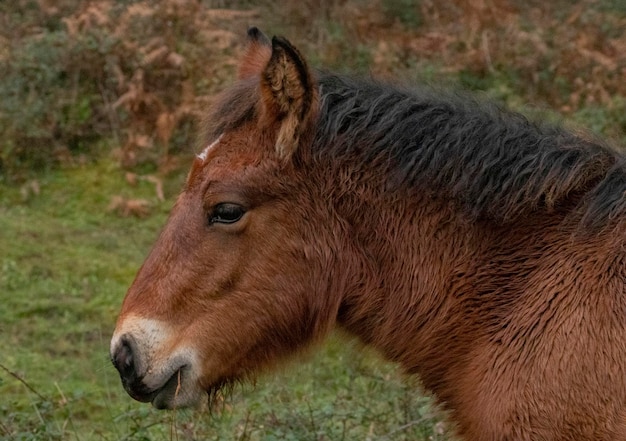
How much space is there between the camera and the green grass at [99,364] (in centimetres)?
529

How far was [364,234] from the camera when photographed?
3.75m

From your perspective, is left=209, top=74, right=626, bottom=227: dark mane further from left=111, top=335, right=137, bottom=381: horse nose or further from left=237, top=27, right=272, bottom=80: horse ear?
left=111, top=335, right=137, bottom=381: horse nose

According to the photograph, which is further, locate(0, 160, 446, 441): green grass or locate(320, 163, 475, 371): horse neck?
locate(0, 160, 446, 441): green grass

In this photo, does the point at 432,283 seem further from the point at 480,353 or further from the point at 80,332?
the point at 80,332

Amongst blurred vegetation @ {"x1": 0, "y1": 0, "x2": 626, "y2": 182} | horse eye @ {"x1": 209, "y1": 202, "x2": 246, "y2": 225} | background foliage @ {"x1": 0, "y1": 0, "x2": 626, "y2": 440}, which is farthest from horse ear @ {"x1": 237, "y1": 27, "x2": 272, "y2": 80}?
blurred vegetation @ {"x1": 0, "y1": 0, "x2": 626, "y2": 182}

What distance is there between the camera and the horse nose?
362 cm

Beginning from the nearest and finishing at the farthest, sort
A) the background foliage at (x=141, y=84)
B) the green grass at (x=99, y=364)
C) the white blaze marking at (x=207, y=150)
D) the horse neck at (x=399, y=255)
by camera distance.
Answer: the horse neck at (x=399, y=255)
the white blaze marking at (x=207, y=150)
the green grass at (x=99, y=364)
the background foliage at (x=141, y=84)

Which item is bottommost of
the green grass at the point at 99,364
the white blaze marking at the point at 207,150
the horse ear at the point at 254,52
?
the green grass at the point at 99,364

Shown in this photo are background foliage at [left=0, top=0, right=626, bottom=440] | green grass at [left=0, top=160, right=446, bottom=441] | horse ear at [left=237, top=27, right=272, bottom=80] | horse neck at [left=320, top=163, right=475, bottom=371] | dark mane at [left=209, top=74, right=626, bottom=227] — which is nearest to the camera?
dark mane at [left=209, top=74, right=626, bottom=227]

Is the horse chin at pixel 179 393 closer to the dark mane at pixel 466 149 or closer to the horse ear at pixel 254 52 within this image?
the dark mane at pixel 466 149

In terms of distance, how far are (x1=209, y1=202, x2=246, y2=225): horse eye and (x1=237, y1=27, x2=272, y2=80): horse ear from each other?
0.88 m

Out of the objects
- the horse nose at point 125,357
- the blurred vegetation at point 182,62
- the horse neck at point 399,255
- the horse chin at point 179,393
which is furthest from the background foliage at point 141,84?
the horse neck at point 399,255

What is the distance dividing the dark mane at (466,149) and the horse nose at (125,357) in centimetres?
104

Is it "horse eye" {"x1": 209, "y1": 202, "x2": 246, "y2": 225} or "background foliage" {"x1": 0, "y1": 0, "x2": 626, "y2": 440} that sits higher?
"horse eye" {"x1": 209, "y1": 202, "x2": 246, "y2": 225}
